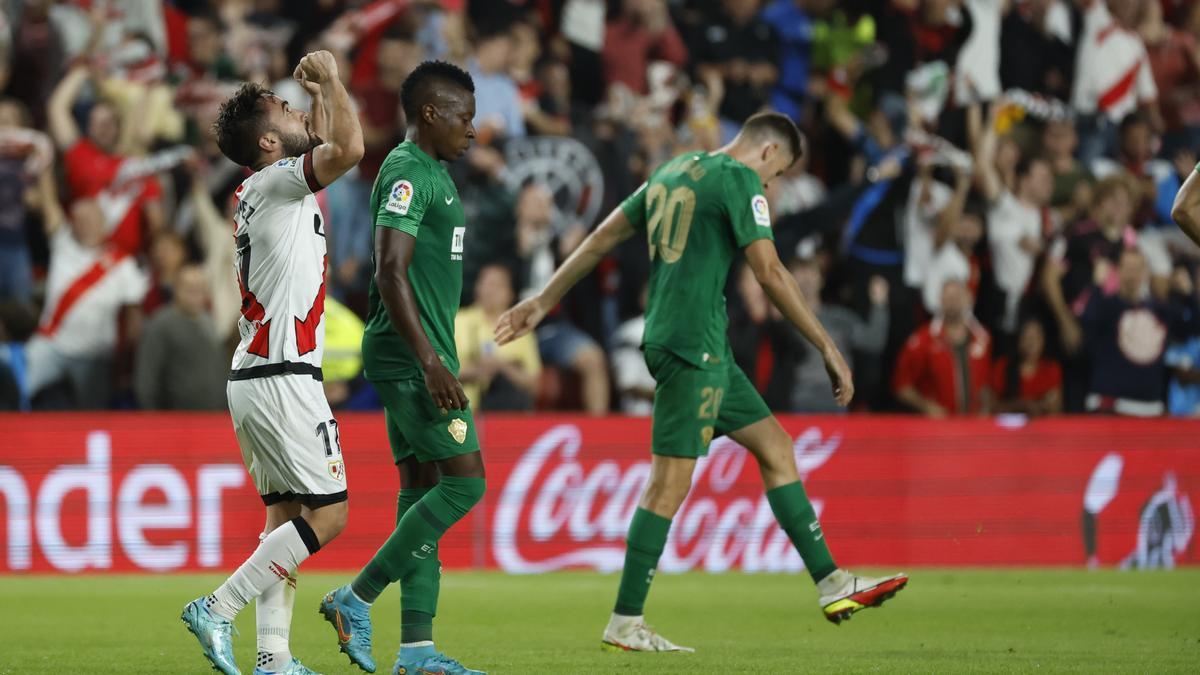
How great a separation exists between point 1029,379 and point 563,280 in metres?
7.59

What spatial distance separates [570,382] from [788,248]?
7.18 feet

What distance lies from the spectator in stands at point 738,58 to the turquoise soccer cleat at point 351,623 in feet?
29.8

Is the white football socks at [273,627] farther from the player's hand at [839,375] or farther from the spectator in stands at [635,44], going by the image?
the spectator in stands at [635,44]

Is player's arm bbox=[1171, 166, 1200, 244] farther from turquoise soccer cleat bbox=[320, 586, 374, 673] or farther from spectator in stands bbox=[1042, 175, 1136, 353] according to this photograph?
spectator in stands bbox=[1042, 175, 1136, 353]

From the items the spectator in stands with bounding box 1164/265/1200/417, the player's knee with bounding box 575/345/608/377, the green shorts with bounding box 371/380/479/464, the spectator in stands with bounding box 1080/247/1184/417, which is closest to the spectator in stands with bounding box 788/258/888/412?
the player's knee with bounding box 575/345/608/377

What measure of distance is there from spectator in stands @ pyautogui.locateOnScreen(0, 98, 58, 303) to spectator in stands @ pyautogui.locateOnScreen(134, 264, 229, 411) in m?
1.23

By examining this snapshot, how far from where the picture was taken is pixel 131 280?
1339cm

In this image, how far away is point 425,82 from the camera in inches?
268

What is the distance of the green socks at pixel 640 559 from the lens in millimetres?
7977

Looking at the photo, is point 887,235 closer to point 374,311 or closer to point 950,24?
point 950,24

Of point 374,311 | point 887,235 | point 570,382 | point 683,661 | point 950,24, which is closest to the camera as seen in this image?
point 374,311

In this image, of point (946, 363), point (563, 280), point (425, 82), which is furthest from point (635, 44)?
point (425, 82)

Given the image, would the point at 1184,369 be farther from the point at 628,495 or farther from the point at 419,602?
the point at 419,602

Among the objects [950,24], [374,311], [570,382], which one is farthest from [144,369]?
[950,24]
